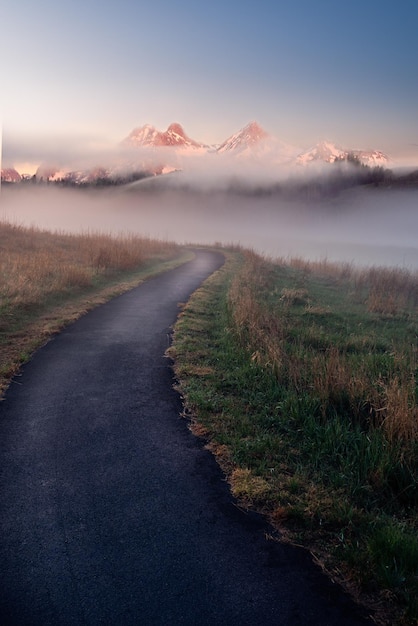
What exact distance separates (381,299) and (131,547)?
14.7 metres

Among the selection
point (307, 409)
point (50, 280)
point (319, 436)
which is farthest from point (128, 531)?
point (50, 280)

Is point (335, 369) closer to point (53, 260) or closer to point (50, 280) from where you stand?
point (50, 280)

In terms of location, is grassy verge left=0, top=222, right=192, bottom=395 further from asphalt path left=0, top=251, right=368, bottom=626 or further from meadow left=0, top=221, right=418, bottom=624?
asphalt path left=0, top=251, right=368, bottom=626

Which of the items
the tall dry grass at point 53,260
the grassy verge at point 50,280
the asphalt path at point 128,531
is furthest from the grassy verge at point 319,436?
the tall dry grass at point 53,260

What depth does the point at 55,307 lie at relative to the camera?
12547mm

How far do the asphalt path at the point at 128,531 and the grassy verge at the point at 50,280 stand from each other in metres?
1.92

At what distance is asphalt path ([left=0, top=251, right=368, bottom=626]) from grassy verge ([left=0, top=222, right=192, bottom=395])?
1.92 metres

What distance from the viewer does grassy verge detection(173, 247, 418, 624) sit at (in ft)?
11.2

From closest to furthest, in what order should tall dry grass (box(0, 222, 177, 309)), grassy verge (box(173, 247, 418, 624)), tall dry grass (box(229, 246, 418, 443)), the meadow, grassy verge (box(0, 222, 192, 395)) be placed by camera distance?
grassy verge (box(173, 247, 418, 624)), the meadow, tall dry grass (box(229, 246, 418, 443)), grassy verge (box(0, 222, 192, 395)), tall dry grass (box(0, 222, 177, 309))

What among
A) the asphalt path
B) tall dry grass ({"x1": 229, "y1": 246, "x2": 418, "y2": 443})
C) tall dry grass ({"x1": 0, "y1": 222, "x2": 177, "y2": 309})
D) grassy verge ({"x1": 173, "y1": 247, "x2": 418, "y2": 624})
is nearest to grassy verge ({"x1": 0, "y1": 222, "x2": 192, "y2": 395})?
tall dry grass ({"x1": 0, "y1": 222, "x2": 177, "y2": 309})

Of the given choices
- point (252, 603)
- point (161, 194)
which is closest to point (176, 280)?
point (252, 603)

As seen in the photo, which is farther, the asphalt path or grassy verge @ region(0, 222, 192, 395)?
grassy verge @ region(0, 222, 192, 395)

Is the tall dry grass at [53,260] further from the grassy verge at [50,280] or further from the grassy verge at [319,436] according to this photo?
the grassy verge at [319,436]

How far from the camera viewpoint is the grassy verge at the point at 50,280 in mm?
9562
